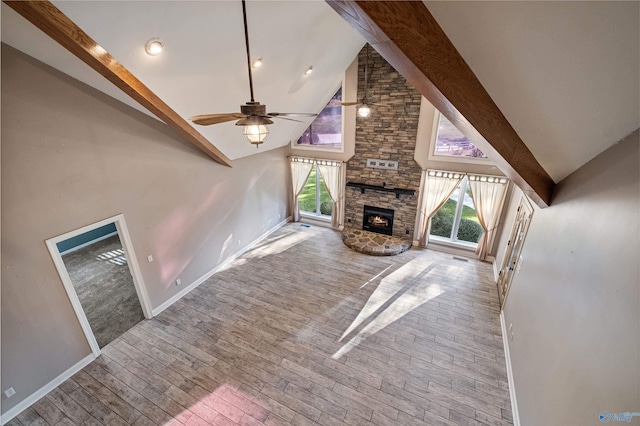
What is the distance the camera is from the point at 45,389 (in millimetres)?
3539

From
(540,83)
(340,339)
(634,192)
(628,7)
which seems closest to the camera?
(628,7)

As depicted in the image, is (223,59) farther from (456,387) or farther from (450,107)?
(456,387)

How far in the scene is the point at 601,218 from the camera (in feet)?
7.16

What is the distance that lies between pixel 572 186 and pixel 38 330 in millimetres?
6541

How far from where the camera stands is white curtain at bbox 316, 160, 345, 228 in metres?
7.52

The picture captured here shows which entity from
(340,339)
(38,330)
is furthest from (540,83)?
(38,330)

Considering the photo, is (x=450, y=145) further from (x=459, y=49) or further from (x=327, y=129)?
(x=459, y=49)

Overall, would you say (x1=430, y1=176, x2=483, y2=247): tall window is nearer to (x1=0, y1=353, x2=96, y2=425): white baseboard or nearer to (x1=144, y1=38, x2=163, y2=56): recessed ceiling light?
(x1=144, y1=38, x2=163, y2=56): recessed ceiling light

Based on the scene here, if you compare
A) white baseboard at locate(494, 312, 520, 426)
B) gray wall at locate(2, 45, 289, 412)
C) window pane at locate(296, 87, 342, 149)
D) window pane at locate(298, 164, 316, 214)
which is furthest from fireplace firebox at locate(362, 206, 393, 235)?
gray wall at locate(2, 45, 289, 412)

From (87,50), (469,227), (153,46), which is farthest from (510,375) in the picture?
(87,50)

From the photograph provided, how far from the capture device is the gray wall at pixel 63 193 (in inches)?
114

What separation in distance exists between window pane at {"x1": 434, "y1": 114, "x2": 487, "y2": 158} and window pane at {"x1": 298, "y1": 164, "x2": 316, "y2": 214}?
392 centimetres

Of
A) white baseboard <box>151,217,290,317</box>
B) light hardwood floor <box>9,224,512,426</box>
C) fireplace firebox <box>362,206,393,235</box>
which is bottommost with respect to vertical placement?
light hardwood floor <box>9,224,512,426</box>

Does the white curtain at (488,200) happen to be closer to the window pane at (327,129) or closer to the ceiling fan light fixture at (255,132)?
the window pane at (327,129)
